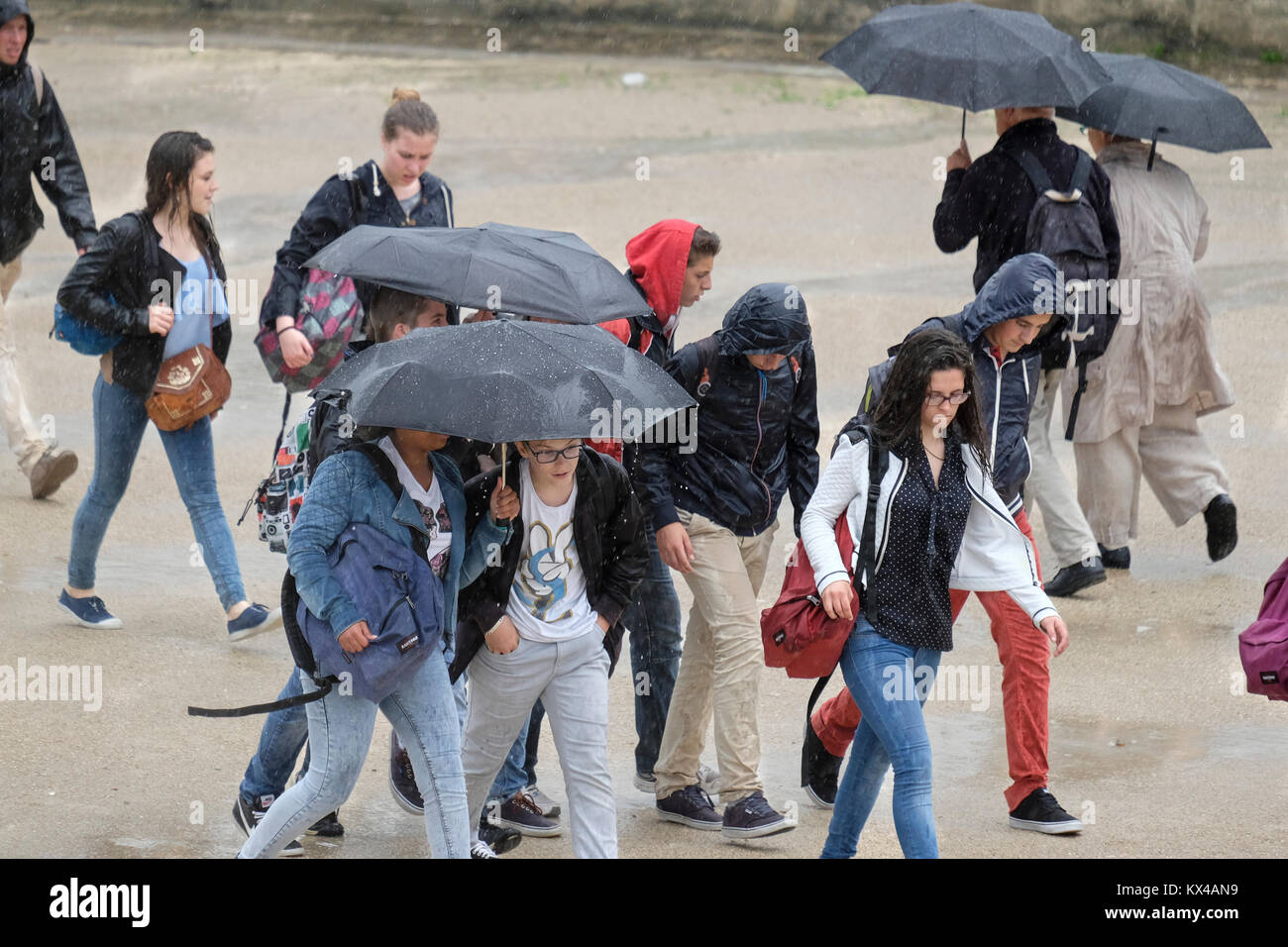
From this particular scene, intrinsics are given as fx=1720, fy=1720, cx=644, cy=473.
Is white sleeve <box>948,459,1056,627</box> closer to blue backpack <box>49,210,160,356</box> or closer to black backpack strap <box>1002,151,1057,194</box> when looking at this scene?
black backpack strap <box>1002,151,1057,194</box>

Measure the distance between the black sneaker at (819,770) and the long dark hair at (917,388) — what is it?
4.05 feet

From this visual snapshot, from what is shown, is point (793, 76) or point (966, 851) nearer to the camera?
point (966, 851)

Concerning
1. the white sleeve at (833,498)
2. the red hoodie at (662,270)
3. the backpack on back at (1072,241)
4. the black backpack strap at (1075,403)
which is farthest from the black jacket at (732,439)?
the black backpack strap at (1075,403)

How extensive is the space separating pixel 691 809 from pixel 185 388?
2.47 meters

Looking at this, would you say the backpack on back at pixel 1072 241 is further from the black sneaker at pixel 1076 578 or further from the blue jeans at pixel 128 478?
the blue jeans at pixel 128 478

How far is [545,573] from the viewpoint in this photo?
14.7 feet

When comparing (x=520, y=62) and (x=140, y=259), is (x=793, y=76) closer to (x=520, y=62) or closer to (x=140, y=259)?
(x=520, y=62)

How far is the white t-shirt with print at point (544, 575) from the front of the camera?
446cm

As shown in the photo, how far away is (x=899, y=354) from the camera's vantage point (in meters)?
4.70

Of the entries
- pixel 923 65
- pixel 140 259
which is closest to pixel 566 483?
pixel 140 259

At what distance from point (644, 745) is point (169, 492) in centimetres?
374

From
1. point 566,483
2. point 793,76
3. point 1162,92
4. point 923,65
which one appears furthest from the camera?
point 793,76

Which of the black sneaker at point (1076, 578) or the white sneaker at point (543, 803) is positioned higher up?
the white sneaker at point (543, 803)

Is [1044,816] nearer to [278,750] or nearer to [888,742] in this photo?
[888,742]
